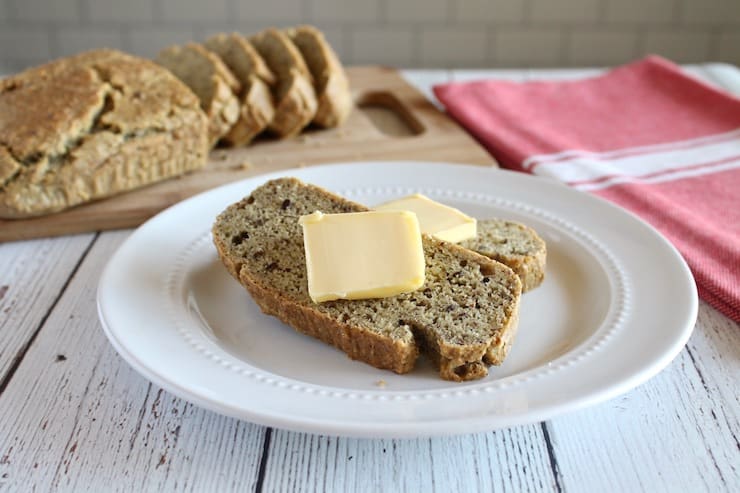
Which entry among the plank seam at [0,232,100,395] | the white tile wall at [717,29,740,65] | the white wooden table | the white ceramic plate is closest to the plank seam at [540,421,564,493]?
the white wooden table

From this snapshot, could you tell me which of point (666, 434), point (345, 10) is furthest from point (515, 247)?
point (345, 10)

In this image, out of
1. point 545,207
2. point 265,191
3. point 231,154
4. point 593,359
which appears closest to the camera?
point 593,359

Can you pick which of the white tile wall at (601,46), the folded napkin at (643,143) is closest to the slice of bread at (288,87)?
the folded napkin at (643,143)

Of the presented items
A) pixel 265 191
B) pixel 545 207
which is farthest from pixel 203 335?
pixel 545 207

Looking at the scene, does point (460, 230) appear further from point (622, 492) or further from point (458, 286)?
point (622, 492)

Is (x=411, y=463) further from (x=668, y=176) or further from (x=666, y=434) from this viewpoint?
(x=668, y=176)

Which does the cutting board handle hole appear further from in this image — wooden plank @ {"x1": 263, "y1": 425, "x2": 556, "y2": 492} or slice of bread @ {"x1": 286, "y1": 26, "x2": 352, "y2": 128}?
wooden plank @ {"x1": 263, "y1": 425, "x2": 556, "y2": 492}
